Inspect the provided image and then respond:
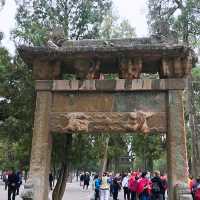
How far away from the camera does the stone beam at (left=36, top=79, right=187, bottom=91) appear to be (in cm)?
978

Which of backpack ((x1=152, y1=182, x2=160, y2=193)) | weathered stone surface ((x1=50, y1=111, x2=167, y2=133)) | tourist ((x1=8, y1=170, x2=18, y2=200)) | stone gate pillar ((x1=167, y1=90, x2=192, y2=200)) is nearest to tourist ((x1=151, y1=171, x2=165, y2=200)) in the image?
backpack ((x1=152, y1=182, x2=160, y2=193))

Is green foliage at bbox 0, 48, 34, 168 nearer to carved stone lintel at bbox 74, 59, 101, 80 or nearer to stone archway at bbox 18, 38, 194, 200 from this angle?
stone archway at bbox 18, 38, 194, 200

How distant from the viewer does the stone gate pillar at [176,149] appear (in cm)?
916

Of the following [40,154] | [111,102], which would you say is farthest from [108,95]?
[40,154]

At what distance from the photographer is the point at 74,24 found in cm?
1628

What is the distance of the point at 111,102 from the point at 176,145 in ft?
6.50

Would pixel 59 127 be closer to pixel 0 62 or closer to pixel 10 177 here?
pixel 0 62

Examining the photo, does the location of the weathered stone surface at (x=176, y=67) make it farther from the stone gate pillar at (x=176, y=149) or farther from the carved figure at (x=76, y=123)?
the carved figure at (x=76, y=123)

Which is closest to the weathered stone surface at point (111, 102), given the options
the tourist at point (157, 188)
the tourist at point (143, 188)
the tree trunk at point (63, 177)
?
the tree trunk at point (63, 177)

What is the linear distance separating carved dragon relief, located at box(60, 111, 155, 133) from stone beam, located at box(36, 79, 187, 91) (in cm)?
66

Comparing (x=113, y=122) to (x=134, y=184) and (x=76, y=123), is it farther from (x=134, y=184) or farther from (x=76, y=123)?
(x=134, y=184)

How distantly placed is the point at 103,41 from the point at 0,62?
18.7 feet

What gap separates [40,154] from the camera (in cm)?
973

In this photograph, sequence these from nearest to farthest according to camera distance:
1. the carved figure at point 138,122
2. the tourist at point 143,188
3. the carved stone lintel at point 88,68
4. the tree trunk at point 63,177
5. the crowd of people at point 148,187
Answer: the carved figure at point 138,122
the carved stone lintel at point 88,68
the crowd of people at point 148,187
the tree trunk at point 63,177
the tourist at point 143,188
